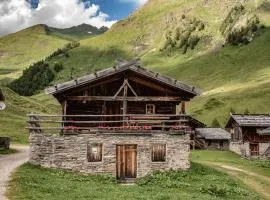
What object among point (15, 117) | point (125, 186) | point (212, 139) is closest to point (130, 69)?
point (125, 186)

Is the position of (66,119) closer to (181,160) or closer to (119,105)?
(119,105)

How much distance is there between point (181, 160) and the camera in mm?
38750

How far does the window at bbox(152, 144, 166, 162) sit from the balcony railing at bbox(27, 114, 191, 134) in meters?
1.23

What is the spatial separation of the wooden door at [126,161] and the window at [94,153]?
137cm

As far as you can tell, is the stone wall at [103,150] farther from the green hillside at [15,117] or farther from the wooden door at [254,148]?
the wooden door at [254,148]

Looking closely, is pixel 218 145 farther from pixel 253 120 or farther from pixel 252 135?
pixel 253 120

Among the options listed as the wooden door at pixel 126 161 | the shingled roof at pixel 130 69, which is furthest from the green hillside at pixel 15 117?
the wooden door at pixel 126 161

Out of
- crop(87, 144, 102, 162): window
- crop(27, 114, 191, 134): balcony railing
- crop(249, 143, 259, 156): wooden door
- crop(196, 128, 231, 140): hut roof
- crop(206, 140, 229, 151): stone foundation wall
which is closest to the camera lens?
crop(87, 144, 102, 162): window

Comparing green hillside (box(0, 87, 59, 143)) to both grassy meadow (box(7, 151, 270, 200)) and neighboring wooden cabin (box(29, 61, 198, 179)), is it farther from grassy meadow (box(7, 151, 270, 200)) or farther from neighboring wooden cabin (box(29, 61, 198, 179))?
grassy meadow (box(7, 151, 270, 200))

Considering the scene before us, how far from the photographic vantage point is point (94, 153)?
123 feet

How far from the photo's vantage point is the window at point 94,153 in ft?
123

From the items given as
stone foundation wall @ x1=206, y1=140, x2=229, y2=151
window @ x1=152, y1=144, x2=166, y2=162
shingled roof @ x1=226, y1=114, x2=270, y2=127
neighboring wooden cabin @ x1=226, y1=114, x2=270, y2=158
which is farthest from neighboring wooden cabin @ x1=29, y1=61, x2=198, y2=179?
stone foundation wall @ x1=206, y1=140, x2=229, y2=151

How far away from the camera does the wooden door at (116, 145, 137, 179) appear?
37969 millimetres

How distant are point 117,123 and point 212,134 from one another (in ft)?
168
